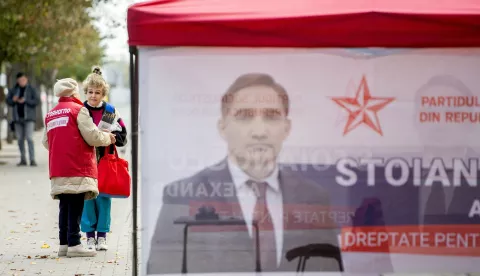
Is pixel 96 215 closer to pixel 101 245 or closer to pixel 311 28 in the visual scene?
pixel 101 245

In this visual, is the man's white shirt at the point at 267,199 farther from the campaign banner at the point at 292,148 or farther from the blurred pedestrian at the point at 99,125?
the blurred pedestrian at the point at 99,125

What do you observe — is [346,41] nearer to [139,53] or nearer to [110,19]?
[139,53]

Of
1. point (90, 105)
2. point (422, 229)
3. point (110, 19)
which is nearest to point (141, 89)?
point (422, 229)

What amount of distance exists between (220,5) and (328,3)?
0.68 metres

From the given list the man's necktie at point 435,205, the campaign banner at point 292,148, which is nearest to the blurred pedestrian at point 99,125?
the campaign banner at point 292,148

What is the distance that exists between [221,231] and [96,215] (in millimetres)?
3796

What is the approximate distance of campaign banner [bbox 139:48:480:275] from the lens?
6969mm

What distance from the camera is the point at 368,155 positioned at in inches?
277

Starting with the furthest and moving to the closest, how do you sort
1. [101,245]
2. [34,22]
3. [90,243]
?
[34,22] → [101,245] → [90,243]

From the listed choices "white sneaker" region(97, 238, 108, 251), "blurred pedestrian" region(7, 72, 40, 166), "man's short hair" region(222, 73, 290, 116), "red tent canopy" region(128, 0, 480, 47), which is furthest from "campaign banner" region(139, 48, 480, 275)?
"blurred pedestrian" region(7, 72, 40, 166)

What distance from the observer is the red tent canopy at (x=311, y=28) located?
680 centimetres

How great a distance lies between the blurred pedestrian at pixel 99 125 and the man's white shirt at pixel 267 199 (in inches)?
136

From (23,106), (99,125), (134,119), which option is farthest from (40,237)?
(23,106)

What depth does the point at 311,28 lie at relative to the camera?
6816mm
